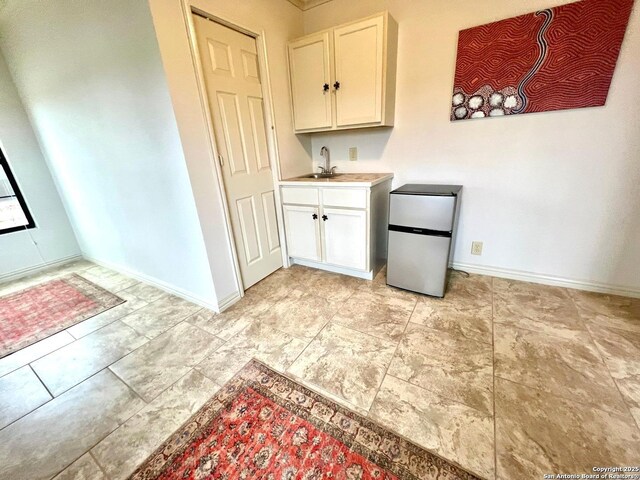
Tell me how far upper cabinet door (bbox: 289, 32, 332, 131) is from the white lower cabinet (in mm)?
662

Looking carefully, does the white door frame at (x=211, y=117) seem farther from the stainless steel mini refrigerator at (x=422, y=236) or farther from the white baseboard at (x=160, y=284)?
the stainless steel mini refrigerator at (x=422, y=236)

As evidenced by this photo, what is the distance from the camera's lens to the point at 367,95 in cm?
209

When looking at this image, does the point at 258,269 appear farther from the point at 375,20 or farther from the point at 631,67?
the point at 631,67

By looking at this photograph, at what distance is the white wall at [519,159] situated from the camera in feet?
5.72

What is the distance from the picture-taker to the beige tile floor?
1075mm

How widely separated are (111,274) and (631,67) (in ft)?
15.5

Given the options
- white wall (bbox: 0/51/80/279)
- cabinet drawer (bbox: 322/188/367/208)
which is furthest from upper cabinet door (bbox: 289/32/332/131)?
white wall (bbox: 0/51/80/279)

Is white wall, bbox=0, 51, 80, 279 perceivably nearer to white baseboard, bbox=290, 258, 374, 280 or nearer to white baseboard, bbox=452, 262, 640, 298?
white baseboard, bbox=290, 258, 374, 280

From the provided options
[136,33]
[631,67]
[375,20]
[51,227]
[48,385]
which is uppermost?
[375,20]

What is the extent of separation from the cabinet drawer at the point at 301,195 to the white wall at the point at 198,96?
0.66ft

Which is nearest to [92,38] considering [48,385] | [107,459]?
[48,385]

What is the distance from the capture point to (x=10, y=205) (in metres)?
2.82

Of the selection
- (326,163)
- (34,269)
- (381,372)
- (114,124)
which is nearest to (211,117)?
(114,124)

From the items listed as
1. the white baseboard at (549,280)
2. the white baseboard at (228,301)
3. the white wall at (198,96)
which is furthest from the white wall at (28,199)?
the white baseboard at (549,280)
